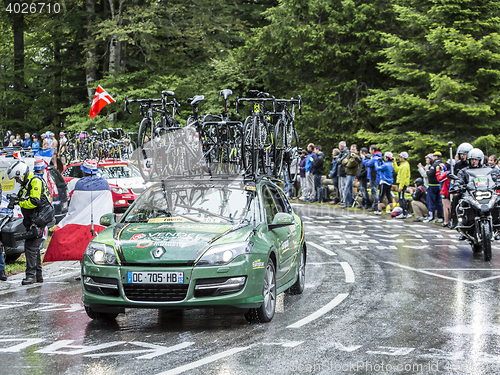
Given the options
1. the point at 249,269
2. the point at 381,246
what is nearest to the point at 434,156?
the point at 381,246

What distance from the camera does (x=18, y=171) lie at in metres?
10.9

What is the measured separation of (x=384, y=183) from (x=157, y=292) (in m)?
15.6

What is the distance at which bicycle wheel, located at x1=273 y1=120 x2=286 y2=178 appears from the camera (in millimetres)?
11324

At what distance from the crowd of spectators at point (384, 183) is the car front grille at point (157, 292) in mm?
8985

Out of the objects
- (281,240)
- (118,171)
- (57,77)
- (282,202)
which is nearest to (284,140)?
(282,202)

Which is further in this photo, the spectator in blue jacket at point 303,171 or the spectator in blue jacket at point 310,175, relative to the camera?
→ the spectator in blue jacket at point 303,171

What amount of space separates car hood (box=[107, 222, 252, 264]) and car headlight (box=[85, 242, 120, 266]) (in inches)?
3.3

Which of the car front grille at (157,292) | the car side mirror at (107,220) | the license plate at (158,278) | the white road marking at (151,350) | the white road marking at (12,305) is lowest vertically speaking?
the white road marking at (12,305)

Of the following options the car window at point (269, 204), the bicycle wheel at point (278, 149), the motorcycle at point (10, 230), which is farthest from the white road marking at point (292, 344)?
the motorcycle at point (10, 230)

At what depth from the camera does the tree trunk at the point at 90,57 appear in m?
37.0

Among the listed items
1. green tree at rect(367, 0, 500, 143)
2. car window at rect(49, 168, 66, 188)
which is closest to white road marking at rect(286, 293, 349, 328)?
car window at rect(49, 168, 66, 188)

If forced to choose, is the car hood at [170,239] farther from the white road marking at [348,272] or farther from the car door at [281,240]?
the white road marking at [348,272]

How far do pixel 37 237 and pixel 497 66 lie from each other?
70.3ft

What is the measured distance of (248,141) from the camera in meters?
10.7
